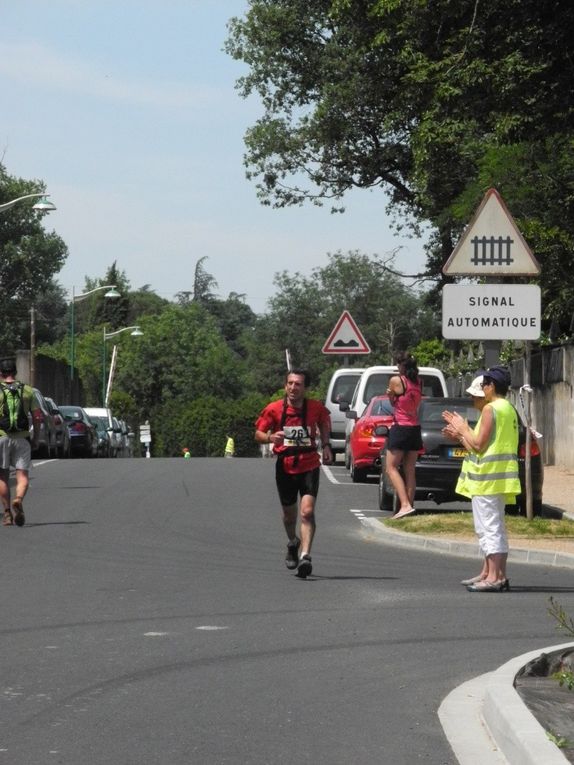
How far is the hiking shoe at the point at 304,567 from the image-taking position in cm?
1359

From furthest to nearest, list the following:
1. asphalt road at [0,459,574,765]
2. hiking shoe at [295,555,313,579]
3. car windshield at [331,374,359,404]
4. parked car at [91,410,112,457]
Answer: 1. parked car at [91,410,112,457]
2. car windshield at [331,374,359,404]
3. hiking shoe at [295,555,313,579]
4. asphalt road at [0,459,574,765]

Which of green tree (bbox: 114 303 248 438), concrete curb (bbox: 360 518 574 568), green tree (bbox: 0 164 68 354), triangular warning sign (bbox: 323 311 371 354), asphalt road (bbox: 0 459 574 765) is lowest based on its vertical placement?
asphalt road (bbox: 0 459 574 765)

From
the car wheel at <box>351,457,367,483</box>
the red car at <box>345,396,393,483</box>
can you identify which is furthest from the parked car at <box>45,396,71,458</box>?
the red car at <box>345,396,393,483</box>

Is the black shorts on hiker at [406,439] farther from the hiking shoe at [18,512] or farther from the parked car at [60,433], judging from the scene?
the parked car at [60,433]

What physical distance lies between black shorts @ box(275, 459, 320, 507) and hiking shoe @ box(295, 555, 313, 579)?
654mm

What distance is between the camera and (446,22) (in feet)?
81.1

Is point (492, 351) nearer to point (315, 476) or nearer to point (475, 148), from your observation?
point (315, 476)

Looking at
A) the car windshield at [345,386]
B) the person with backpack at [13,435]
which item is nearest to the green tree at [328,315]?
the car windshield at [345,386]

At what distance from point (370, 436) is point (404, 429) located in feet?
26.4

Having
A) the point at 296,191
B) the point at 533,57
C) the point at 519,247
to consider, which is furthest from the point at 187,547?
the point at 296,191

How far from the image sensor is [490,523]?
1295cm

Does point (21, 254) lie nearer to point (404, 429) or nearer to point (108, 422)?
point (108, 422)

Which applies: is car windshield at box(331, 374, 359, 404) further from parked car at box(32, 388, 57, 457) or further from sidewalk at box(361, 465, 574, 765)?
sidewalk at box(361, 465, 574, 765)

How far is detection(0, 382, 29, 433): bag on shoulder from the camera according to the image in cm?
1927
